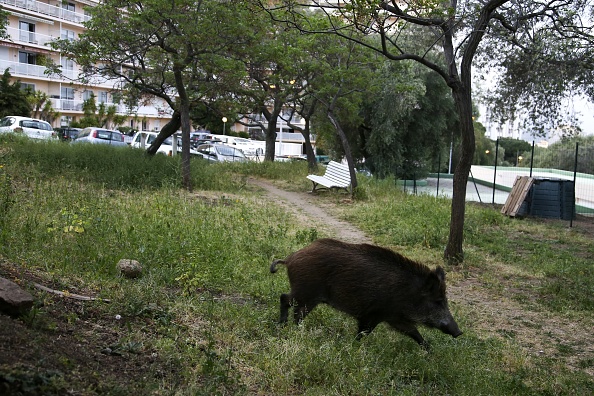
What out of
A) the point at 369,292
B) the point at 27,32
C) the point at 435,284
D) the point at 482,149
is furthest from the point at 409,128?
the point at 27,32

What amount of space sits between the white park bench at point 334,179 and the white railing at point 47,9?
101 ft

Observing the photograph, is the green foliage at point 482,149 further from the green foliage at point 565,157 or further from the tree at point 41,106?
the tree at point 41,106

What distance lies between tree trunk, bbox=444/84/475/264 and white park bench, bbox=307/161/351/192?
25.5 ft

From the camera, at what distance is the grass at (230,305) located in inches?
166

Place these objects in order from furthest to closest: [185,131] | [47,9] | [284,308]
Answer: [47,9]
[185,131]
[284,308]

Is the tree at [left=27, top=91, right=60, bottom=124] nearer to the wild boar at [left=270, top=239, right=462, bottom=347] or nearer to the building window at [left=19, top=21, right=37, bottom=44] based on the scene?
the building window at [left=19, top=21, right=37, bottom=44]

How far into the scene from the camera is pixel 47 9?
45062mm

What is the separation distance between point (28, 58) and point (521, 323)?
45609mm

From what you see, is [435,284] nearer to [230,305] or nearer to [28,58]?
[230,305]

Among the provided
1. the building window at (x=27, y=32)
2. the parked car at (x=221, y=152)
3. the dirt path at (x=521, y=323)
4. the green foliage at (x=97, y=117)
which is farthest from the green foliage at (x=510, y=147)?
the dirt path at (x=521, y=323)

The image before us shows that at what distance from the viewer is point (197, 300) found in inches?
232

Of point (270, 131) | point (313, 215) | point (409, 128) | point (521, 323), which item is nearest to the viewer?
point (521, 323)

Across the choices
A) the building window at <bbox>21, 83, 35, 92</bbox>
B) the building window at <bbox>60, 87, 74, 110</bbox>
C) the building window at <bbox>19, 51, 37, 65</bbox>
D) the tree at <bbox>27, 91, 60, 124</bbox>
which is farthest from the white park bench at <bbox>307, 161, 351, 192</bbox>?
the building window at <bbox>60, 87, 74, 110</bbox>

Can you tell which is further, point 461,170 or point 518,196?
point 518,196
